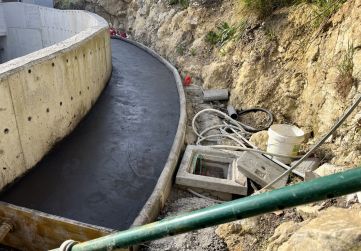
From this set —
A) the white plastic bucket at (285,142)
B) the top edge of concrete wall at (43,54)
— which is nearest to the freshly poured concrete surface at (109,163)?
the top edge of concrete wall at (43,54)

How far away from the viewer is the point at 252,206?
123 centimetres

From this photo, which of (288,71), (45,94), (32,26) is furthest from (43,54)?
(32,26)

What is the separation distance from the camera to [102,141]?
21.9ft

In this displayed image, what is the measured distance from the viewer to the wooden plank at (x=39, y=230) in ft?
13.2

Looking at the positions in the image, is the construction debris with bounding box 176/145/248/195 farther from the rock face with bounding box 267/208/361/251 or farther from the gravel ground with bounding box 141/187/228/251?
the rock face with bounding box 267/208/361/251

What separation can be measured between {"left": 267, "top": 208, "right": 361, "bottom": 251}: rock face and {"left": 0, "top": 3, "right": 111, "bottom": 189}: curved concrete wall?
13.7ft

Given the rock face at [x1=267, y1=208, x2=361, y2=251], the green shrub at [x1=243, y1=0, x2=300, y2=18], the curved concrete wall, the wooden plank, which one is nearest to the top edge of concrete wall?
the curved concrete wall

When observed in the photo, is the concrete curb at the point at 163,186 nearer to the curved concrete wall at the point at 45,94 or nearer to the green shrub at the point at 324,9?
the curved concrete wall at the point at 45,94

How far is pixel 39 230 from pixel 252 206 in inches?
157

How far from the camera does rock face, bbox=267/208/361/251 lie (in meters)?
2.45

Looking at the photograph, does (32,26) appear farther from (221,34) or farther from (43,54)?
(43,54)

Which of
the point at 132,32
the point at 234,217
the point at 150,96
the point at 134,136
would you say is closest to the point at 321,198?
the point at 234,217

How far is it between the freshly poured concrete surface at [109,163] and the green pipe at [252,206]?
325cm

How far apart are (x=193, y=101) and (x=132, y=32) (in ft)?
28.4
